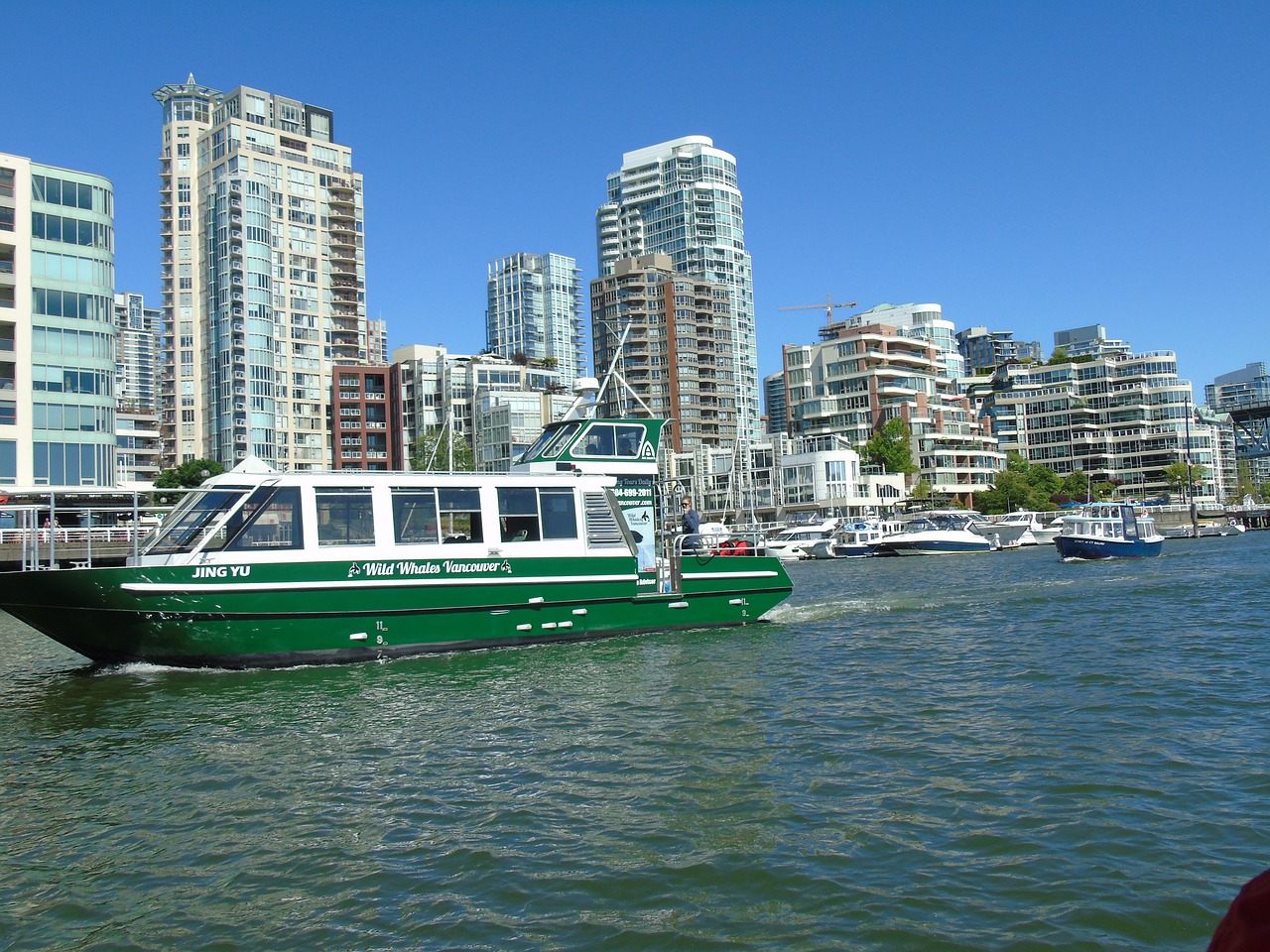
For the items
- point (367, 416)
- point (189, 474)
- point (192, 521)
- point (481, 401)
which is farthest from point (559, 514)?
point (367, 416)

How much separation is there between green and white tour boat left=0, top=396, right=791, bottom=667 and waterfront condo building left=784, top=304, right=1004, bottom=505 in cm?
9768

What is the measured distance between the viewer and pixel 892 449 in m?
111

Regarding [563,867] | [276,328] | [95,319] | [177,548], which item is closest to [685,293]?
[276,328]

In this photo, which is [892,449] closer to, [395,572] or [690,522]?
[690,522]

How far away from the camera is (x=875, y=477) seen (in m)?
110

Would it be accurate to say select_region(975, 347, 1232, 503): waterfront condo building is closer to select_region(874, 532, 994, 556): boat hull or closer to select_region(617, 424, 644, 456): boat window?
select_region(874, 532, 994, 556): boat hull

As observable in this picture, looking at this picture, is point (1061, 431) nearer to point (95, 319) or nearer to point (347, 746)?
point (95, 319)

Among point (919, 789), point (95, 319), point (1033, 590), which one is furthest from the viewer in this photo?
point (95, 319)

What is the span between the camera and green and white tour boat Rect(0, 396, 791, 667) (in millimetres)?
17281

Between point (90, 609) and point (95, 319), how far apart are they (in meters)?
43.8

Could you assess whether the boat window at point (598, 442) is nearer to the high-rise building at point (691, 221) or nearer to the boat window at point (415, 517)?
the boat window at point (415, 517)

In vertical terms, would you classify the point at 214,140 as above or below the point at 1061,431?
above

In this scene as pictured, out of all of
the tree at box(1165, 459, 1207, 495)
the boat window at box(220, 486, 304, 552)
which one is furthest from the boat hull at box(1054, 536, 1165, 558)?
the tree at box(1165, 459, 1207, 495)

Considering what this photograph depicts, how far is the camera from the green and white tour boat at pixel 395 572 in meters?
17.3
